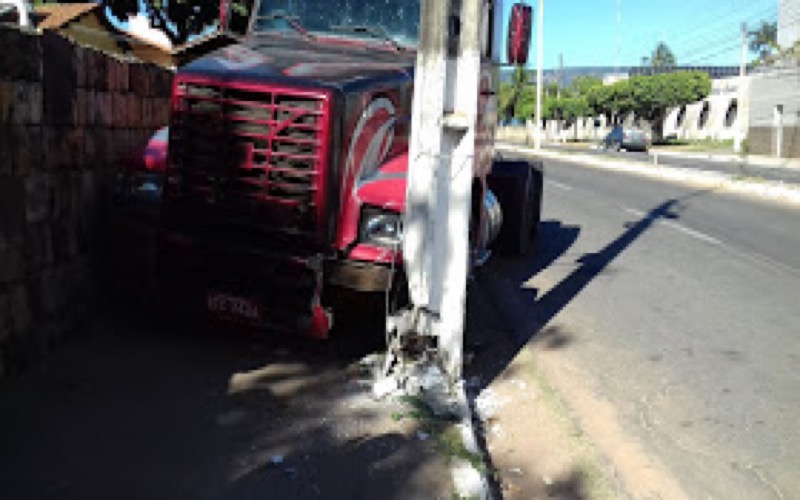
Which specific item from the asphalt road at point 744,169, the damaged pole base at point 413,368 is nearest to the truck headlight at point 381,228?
the damaged pole base at point 413,368

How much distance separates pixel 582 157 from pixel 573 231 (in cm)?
2456

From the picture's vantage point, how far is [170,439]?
4355 mm

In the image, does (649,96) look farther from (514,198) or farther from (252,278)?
(252,278)

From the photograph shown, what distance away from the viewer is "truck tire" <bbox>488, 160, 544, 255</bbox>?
10133 mm

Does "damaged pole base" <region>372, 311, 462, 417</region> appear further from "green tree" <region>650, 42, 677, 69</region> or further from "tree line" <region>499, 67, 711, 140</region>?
"green tree" <region>650, 42, 677, 69</region>

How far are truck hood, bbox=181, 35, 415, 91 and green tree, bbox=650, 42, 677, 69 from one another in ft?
332

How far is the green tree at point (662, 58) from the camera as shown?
102m

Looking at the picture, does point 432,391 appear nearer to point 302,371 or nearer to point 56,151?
point 302,371

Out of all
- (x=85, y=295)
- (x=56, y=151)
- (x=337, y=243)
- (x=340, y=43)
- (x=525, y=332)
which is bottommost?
(x=525, y=332)

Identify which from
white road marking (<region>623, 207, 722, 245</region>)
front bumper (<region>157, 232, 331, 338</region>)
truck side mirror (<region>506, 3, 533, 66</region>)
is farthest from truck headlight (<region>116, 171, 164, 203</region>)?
white road marking (<region>623, 207, 722, 245</region>)

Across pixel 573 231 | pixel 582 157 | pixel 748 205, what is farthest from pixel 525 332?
pixel 582 157

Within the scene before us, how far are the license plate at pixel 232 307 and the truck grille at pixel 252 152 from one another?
53 cm

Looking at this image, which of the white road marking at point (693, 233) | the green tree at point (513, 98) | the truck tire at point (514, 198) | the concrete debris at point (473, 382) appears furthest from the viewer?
the white road marking at point (693, 233)

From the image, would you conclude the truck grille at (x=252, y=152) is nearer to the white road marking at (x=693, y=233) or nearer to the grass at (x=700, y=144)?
the white road marking at (x=693, y=233)
